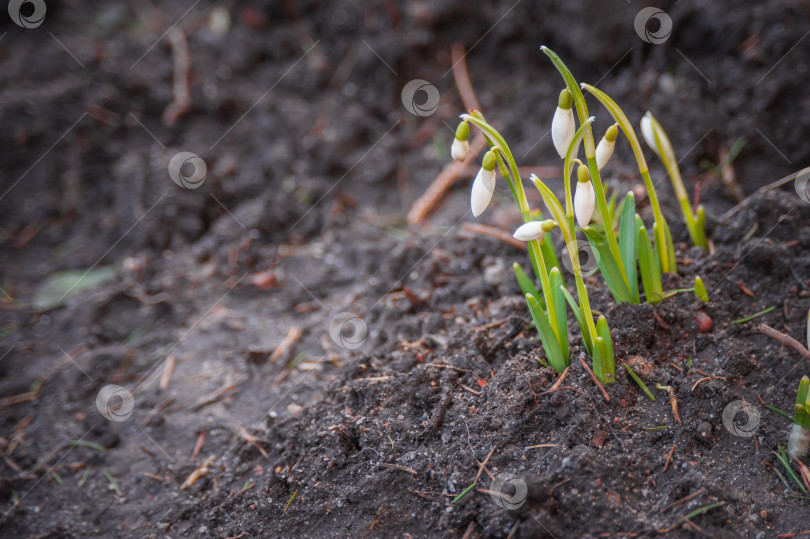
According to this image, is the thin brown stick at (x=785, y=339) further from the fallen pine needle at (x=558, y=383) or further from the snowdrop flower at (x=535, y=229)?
the snowdrop flower at (x=535, y=229)

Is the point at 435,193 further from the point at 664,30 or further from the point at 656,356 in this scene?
the point at 656,356

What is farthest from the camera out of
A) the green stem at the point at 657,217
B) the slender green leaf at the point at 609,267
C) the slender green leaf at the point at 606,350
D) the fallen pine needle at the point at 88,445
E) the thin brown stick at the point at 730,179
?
the thin brown stick at the point at 730,179

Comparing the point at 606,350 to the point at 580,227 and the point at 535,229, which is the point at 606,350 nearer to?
the point at 580,227

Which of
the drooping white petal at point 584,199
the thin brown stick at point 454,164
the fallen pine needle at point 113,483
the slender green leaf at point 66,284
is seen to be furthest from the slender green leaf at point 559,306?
the slender green leaf at point 66,284

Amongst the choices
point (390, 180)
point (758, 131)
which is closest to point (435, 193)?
point (390, 180)

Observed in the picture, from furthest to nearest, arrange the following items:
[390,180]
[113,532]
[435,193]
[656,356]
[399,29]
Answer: [399,29], [390,180], [435,193], [113,532], [656,356]

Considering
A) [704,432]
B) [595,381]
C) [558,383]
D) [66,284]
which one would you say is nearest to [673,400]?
[704,432]
